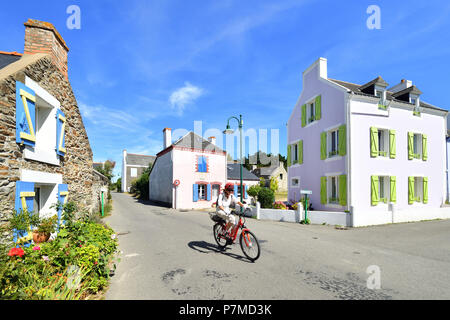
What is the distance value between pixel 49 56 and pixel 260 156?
56.8 metres

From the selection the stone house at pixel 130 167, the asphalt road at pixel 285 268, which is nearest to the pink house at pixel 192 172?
the asphalt road at pixel 285 268

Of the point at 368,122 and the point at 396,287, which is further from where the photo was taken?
the point at 368,122

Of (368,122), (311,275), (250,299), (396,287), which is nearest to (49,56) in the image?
(250,299)

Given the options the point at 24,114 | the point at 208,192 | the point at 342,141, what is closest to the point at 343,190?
the point at 342,141

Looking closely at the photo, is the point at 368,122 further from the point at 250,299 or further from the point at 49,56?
the point at 49,56

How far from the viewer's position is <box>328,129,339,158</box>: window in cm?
1309

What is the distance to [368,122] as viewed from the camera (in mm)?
12430

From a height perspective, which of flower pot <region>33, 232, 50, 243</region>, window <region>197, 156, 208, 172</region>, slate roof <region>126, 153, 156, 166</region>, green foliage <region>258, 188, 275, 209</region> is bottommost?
green foliage <region>258, 188, 275, 209</region>

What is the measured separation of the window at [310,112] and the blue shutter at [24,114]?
1441cm

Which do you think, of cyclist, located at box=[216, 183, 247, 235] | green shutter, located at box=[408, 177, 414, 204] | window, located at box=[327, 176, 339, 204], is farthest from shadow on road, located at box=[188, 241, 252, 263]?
green shutter, located at box=[408, 177, 414, 204]

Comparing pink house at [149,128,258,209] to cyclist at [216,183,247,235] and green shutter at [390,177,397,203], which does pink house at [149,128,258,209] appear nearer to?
green shutter at [390,177,397,203]

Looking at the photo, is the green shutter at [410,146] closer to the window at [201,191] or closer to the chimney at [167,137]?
the window at [201,191]

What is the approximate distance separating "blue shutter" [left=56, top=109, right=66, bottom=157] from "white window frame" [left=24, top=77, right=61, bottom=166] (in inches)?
2.6
